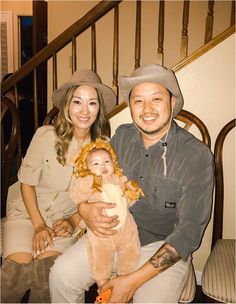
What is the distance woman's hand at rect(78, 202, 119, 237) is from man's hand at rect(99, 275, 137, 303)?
217mm

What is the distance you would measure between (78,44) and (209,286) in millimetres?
3801

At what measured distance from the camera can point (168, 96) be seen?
5.39ft

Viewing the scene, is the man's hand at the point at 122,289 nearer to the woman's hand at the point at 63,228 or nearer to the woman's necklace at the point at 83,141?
the woman's hand at the point at 63,228

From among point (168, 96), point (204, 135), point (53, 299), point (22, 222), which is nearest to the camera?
point (53, 299)

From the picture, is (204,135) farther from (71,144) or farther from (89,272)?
(89,272)

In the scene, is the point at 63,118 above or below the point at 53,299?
above

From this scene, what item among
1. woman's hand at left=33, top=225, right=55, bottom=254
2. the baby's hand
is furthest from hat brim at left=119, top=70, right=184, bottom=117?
woman's hand at left=33, top=225, right=55, bottom=254

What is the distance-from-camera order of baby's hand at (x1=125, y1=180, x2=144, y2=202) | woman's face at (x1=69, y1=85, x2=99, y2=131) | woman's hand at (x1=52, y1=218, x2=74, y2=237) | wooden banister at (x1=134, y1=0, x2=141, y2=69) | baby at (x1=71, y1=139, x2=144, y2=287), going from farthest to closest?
wooden banister at (x1=134, y1=0, x2=141, y2=69), woman's face at (x1=69, y1=85, x2=99, y2=131), woman's hand at (x1=52, y1=218, x2=74, y2=237), baby's hand at (x1=125, y1=180, x2=144, y2=202), baby at (x1=71, y1=139, x2=144, y2=287)

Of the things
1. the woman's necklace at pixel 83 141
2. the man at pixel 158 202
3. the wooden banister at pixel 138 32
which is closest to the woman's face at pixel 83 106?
the woman's necklace at pixel 83 141

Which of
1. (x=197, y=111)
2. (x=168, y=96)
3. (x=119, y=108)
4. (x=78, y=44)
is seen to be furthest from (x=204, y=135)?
(x=78, y=44)

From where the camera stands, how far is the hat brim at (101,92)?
187cm

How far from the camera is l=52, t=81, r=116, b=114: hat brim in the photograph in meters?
1.87

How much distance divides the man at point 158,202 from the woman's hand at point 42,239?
0.17 meters

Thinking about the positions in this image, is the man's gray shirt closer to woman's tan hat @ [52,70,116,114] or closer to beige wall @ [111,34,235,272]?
woman's tan hat @ [52,70,116,114]
